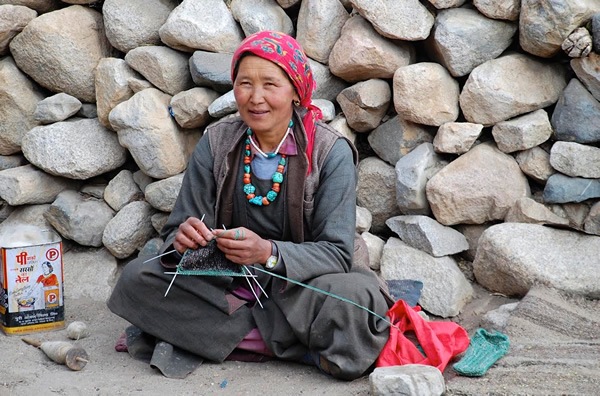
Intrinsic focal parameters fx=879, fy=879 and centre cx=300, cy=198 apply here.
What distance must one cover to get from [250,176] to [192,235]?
44 cm

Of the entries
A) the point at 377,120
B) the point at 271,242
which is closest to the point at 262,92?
the point at 271,242

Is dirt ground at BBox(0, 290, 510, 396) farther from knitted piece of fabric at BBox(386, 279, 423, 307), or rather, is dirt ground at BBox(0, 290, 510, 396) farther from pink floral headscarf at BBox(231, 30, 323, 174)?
pink floral headscarf at BBox(231, 30, 323, 174)

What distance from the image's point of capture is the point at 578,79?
407 centimetres

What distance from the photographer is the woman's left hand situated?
122 inches

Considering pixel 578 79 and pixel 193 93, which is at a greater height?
pixel 578 79

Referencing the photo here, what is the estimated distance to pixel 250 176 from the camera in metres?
3.50

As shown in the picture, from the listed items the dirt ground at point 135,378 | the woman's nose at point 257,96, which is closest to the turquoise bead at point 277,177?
Result: the woman's nose at point 257,96

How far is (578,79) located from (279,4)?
1.53 meters

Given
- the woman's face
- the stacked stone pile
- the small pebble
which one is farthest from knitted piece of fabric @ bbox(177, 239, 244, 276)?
the stacked stone pile

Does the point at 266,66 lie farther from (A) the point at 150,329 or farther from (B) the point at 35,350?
(B) the point at 35,350

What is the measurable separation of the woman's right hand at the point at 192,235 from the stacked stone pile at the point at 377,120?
1165 mm

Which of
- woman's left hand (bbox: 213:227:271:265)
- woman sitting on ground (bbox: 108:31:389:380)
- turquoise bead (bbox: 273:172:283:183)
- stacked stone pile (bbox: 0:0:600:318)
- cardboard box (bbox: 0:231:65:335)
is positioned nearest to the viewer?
woman's left hand (bbox: 213:227:271:265)

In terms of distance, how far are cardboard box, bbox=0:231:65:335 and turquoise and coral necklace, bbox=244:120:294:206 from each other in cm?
93

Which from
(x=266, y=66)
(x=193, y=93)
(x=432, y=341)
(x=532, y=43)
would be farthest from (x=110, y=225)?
(x=532, y=43)
